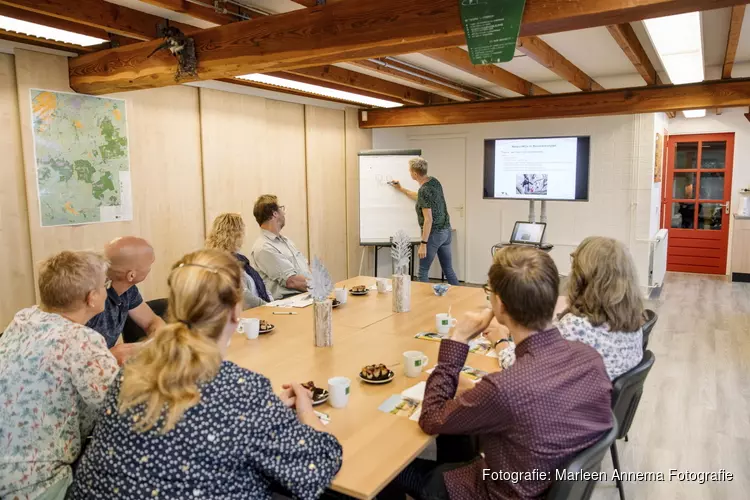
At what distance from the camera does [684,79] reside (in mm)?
4836

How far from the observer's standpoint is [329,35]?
305 cm

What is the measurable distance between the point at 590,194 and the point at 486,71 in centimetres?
258

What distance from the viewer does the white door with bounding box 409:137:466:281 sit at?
25.2ft

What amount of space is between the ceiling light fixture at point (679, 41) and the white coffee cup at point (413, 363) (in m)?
2.11

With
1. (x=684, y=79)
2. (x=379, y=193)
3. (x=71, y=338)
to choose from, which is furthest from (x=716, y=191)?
(x=71, y=338)

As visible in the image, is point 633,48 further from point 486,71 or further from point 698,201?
point 698,201

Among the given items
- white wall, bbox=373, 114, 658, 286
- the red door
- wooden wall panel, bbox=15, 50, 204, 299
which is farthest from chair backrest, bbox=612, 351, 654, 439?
the red door

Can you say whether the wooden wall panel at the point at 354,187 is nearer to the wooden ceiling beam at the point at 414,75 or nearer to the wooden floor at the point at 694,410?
the wooden ceiling beam at the point at 414,75

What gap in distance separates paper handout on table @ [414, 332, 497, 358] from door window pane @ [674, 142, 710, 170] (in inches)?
285

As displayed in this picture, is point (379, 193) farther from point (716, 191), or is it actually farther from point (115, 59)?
point (716, 191)

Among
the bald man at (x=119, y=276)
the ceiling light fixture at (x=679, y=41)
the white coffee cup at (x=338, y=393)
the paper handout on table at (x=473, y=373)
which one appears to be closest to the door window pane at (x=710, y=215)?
the ceiling light fixture at (x=679, y=41)

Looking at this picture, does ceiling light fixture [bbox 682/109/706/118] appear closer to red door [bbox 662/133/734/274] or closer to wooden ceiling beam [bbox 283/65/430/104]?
red door [bbox 662/133/734/274]

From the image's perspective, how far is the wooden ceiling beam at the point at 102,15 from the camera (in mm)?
2961

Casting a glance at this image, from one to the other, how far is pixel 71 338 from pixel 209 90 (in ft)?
12.8
